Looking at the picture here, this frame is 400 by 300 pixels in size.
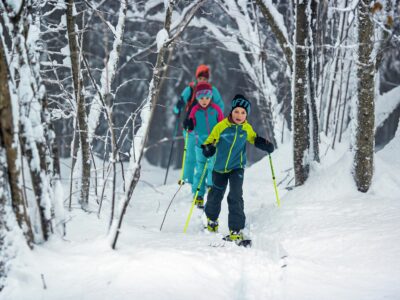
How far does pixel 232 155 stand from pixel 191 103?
2.21 metres

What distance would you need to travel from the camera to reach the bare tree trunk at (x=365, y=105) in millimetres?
4379

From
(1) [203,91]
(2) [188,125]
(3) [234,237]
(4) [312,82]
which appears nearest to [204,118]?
(2) [188,125]

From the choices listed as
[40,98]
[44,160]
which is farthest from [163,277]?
[40,98]

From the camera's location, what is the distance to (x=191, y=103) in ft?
21.8

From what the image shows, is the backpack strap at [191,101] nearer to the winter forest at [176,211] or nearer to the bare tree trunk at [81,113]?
the winter forest at [176,211]

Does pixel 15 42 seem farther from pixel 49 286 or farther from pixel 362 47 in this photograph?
pixel 362 47

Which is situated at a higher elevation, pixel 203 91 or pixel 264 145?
pixel 203 91

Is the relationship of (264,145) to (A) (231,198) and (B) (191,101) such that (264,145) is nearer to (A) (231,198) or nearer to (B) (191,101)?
(A) (231,198)

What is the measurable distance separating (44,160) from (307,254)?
2.47m

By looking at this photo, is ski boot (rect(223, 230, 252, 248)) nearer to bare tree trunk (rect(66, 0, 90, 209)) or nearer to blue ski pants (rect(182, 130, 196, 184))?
bare tree trunk (rect(66, 0, 90, 209))

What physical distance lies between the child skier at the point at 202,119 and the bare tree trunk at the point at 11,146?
3.81 m

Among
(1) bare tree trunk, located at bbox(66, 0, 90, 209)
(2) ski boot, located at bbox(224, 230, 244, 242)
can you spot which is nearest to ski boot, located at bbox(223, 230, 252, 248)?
(2) ski boot, located at bbox(224, 230, 244, 242)

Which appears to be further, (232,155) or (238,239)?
(232,155)

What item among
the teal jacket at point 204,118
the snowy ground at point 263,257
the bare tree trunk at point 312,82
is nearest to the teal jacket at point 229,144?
the snowy ground at point 263,257
